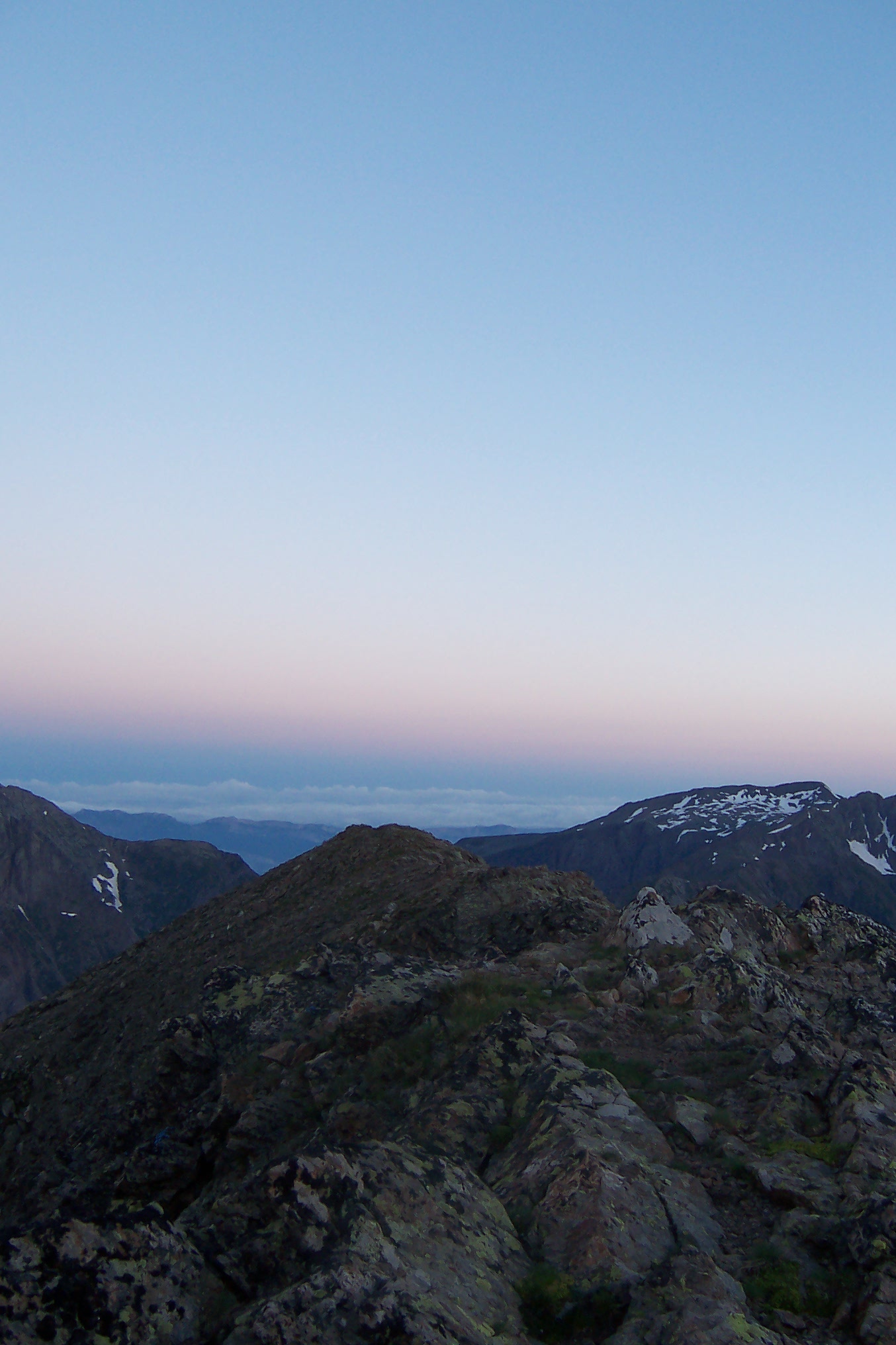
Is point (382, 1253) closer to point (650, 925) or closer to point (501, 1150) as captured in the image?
point (501, 1150)

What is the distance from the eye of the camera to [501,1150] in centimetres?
1027

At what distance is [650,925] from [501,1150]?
32.6ft

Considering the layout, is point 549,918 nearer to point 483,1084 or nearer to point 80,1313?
point 483,1084

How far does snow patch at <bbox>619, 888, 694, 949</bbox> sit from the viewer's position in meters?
19.0

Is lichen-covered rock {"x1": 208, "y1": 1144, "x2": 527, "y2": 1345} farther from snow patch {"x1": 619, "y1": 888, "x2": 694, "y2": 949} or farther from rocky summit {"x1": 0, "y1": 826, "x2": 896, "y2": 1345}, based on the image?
snow patch {"x1": 619, "y1": 888, "x2": 694, "y2": 949}

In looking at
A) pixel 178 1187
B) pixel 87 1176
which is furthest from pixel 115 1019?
pixel 178 1187

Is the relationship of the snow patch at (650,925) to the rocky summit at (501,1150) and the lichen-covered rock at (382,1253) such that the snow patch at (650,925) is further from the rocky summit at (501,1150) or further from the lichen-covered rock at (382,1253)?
the lichen-covered rock at (382,1253)

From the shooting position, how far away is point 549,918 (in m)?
23.9

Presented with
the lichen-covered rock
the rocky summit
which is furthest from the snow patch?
the lichen-covered rock

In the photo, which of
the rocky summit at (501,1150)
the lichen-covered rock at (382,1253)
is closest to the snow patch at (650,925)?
the rocky summit at (501,1150)

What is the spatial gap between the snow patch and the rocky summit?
7 centimetres

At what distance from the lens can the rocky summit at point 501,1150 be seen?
7066 millimetres

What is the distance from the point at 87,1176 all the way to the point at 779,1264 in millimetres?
13169

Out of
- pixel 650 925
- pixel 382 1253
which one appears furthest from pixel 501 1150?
pixel 650 925
